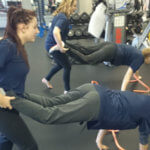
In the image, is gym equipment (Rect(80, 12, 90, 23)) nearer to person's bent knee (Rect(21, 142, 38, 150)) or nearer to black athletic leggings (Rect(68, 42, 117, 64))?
black athletic leggings (Rect(68, 42, 117, 64))

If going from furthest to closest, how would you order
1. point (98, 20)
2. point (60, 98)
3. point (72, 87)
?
point (98, 20) → point (72, 87) → point (60, 98)

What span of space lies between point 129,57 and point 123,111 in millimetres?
1356

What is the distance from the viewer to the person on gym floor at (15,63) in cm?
125

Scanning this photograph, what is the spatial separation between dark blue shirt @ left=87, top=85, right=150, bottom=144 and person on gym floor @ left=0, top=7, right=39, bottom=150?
1.84ft

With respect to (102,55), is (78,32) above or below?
above

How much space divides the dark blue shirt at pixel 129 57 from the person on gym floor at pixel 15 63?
5.11 feet

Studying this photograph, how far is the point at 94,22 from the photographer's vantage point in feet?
12.9

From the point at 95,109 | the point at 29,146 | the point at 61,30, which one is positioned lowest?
the point at 29,146

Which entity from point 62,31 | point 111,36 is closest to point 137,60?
point 62,31

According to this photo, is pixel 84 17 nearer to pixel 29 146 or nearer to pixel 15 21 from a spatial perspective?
pixel 15 21

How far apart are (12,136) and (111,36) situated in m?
3.09

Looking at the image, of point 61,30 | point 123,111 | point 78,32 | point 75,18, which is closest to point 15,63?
point 123,111

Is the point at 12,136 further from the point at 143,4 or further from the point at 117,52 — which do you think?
the point at 143,4

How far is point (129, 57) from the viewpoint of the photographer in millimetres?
2576
